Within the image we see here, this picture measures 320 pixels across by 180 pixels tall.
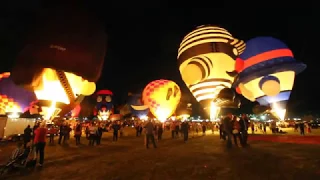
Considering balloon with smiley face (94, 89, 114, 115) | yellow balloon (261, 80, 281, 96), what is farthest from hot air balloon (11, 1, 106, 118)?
balloon with smiley face (94, 89, 114, 115)

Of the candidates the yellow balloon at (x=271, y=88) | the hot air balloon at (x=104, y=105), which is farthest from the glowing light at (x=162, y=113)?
the hot air balloon at (x=104, y=105)

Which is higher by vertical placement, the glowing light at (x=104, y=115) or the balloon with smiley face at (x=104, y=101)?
the balloon with smiley face at (x=104, y=101)

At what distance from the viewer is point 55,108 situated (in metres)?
18.5

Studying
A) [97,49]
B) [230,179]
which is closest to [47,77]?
[97,49]

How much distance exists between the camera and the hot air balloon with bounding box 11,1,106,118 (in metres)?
17.5

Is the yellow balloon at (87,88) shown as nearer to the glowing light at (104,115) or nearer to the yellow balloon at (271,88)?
the yellow balloon at (271,88)

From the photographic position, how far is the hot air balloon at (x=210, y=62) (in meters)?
19.0

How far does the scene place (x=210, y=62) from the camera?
1914 centimetres

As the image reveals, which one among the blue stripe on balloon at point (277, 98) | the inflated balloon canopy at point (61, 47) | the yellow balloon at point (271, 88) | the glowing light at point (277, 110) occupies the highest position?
the inflated balloon canopy at point (61, 47)

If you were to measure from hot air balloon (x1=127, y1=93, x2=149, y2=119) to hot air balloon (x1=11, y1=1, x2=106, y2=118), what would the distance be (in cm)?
3510

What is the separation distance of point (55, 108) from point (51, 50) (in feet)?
14.1

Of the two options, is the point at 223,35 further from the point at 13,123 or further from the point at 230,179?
the point at 13,123

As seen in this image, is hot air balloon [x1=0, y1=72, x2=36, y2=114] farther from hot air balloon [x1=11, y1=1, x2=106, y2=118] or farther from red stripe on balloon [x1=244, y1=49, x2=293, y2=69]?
red stripe on balloon [x1=244, y1=49, x2=293, y2=69]

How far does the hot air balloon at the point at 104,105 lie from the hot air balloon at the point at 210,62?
40661 mm
